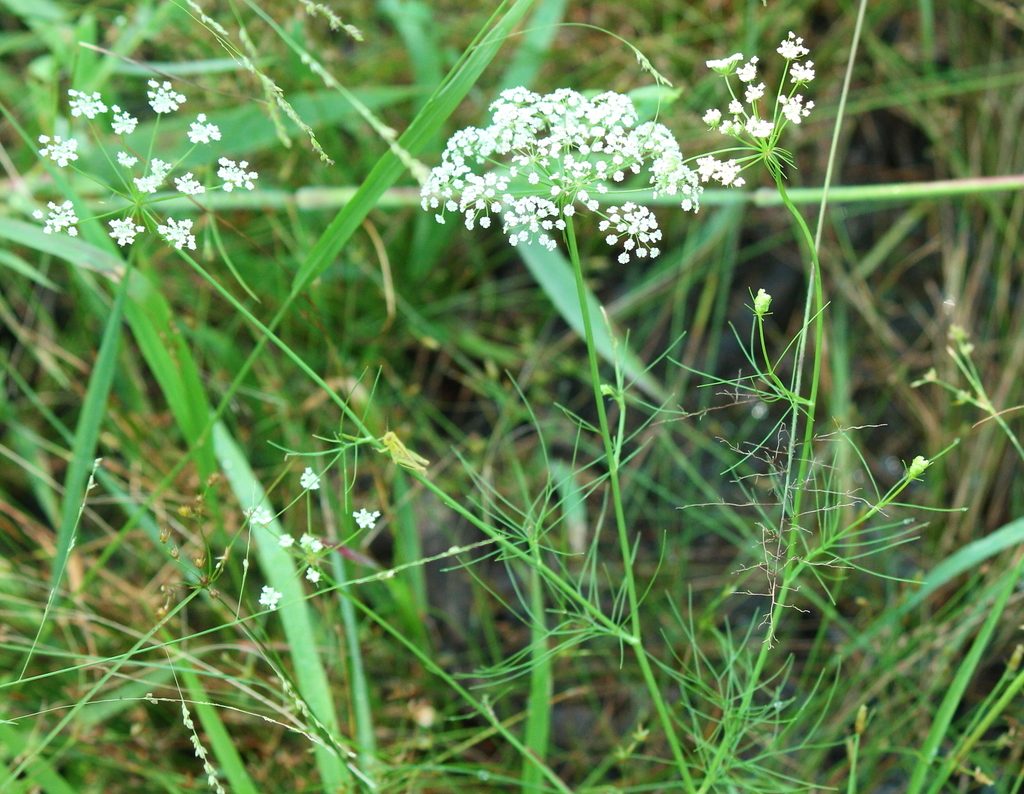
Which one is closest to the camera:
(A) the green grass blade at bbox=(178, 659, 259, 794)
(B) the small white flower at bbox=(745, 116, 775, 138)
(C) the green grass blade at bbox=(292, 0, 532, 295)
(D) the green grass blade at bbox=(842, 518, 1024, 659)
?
(B) the small white flower at bbox=(745, 116, 775, 138)

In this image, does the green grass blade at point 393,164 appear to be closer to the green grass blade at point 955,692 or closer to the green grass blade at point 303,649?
the green grass blade at point 303,649

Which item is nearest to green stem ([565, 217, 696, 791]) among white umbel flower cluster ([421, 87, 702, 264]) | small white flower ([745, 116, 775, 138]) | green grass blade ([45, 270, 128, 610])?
white umbel flower cluster ([421, 87, 702, 264])

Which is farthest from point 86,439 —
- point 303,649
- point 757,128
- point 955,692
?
point 955,692

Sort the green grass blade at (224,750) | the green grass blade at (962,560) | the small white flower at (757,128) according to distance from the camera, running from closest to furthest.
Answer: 1. the small white flower at (757,128)
2. the green grass blade at (224,750)
3. the green grass blade at (962,560)

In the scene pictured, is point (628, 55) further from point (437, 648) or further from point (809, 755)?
point (809, 755)

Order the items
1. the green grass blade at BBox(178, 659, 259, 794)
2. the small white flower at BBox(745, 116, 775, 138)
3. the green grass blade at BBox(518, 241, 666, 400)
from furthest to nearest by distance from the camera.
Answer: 1. the green grass blade at BBox(518, 241, 666, 400)
2. the green grass blade at BBox(178, 659, 259, 794)
3. the small white flower at BBox(745, 116, 775, 138)

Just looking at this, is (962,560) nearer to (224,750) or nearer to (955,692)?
(955,692)

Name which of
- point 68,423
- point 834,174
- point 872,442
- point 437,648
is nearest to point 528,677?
point 437,648

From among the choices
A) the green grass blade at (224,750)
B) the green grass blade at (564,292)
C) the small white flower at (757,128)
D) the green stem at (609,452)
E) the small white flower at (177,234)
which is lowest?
the green grass blade at (224,750)

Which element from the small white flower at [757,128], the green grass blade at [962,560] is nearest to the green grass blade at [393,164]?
the small white flower at [757,128]

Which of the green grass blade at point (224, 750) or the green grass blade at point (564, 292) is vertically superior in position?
the green grass blade at point (564, 292)

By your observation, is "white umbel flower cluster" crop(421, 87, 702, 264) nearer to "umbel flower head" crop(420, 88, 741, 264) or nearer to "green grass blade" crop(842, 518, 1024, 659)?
"umbel flower head" crop(420, 88, 741, 264)
